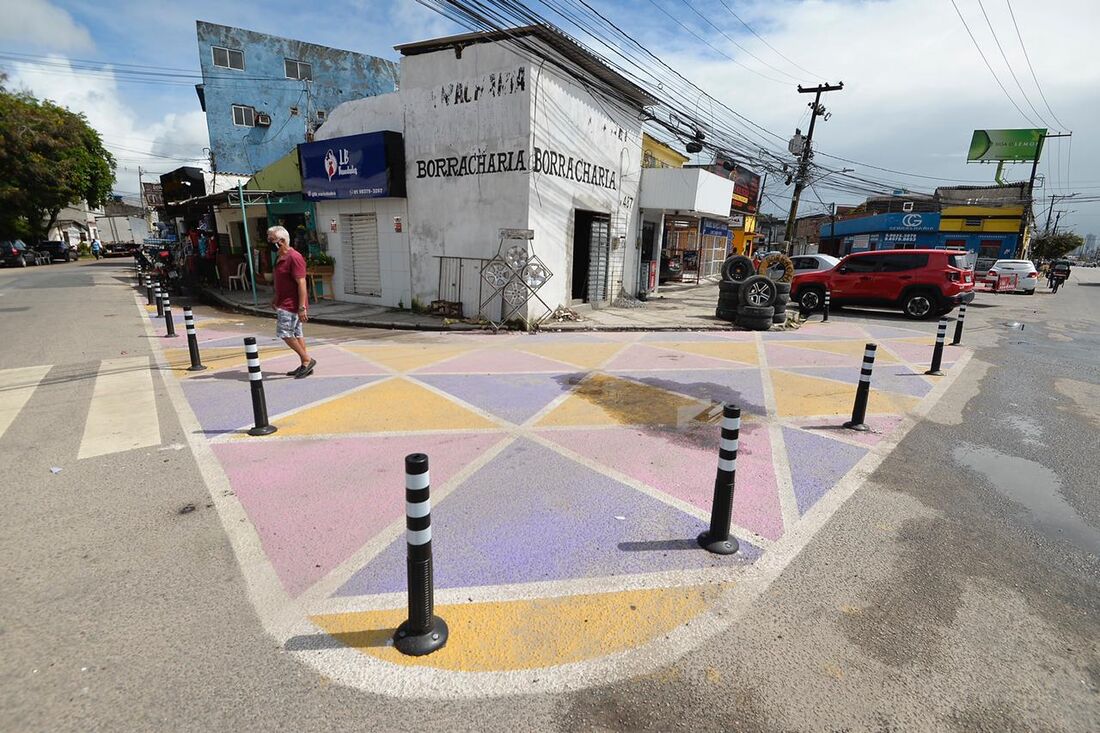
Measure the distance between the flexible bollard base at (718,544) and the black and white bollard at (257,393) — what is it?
181 inches

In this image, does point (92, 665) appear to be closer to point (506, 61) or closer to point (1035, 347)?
point (506, 61)

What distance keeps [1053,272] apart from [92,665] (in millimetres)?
40416

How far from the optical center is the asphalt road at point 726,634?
233 cm

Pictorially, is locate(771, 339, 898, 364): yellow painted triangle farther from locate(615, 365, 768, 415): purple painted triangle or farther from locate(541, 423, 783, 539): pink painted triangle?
locate(541, 423, 783, 539): pink painted triangle

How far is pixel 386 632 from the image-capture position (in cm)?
278

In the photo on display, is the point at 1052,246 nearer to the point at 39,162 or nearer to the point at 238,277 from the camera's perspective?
the point at 238,277

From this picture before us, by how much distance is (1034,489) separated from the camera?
4.68m

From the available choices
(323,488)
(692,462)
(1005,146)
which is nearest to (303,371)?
(323,488)

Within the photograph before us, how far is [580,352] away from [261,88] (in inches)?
1326

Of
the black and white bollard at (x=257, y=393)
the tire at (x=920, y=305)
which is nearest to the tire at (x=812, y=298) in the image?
the tire at (x=920, y=305)

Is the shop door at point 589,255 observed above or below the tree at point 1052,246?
below

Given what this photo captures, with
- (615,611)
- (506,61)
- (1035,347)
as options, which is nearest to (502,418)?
(615,611)

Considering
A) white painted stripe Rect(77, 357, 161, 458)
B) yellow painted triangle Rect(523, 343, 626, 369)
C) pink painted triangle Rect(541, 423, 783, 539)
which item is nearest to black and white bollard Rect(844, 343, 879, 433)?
pink painted triangle Rect(541, 423, 783, 539)

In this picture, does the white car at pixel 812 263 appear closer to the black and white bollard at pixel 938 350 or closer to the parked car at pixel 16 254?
the black and white bollard at pixel 938 350
